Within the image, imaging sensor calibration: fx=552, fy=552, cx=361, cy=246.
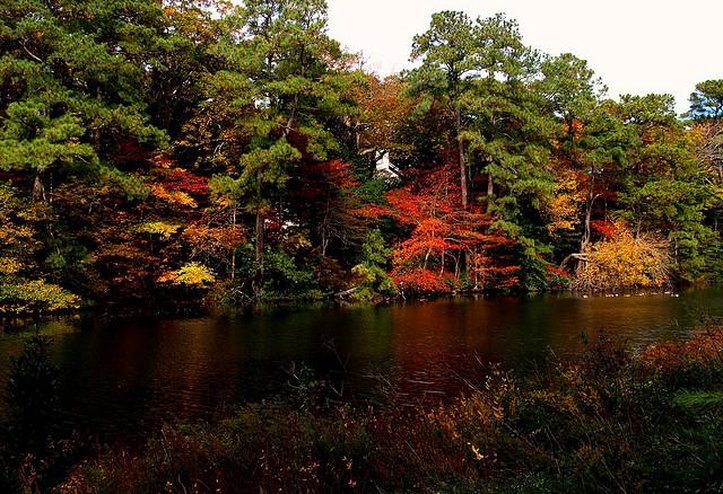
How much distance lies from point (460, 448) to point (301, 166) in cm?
2654

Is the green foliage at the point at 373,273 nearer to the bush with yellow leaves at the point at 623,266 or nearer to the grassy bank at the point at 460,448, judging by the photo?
the bush with yellow leaves at the point at 623,266

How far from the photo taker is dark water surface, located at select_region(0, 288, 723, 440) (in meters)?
11.5

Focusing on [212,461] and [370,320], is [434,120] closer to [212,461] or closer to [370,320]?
[370,320]

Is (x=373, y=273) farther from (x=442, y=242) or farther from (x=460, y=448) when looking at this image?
(x=460, y=448)

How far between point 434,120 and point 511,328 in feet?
72.9

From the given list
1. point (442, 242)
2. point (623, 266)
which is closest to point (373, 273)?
point (442, 242)

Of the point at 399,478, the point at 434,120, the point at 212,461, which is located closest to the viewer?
the point at 399,478

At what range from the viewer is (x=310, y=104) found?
3028cm

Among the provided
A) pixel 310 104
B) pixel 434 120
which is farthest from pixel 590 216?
pixel 310 104

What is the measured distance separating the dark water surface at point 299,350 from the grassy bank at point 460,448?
1278 millimetres

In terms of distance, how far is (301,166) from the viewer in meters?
31.5

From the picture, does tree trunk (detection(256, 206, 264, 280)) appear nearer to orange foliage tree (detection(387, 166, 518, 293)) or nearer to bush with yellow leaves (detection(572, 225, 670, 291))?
orange foliage tree (detection(387, 166, 518, 293))

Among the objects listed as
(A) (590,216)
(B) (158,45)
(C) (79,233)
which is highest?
(B) (158,45)

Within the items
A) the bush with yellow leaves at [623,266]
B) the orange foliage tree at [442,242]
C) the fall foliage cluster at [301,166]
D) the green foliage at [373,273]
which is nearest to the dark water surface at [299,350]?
the green foliage at [373,273]
